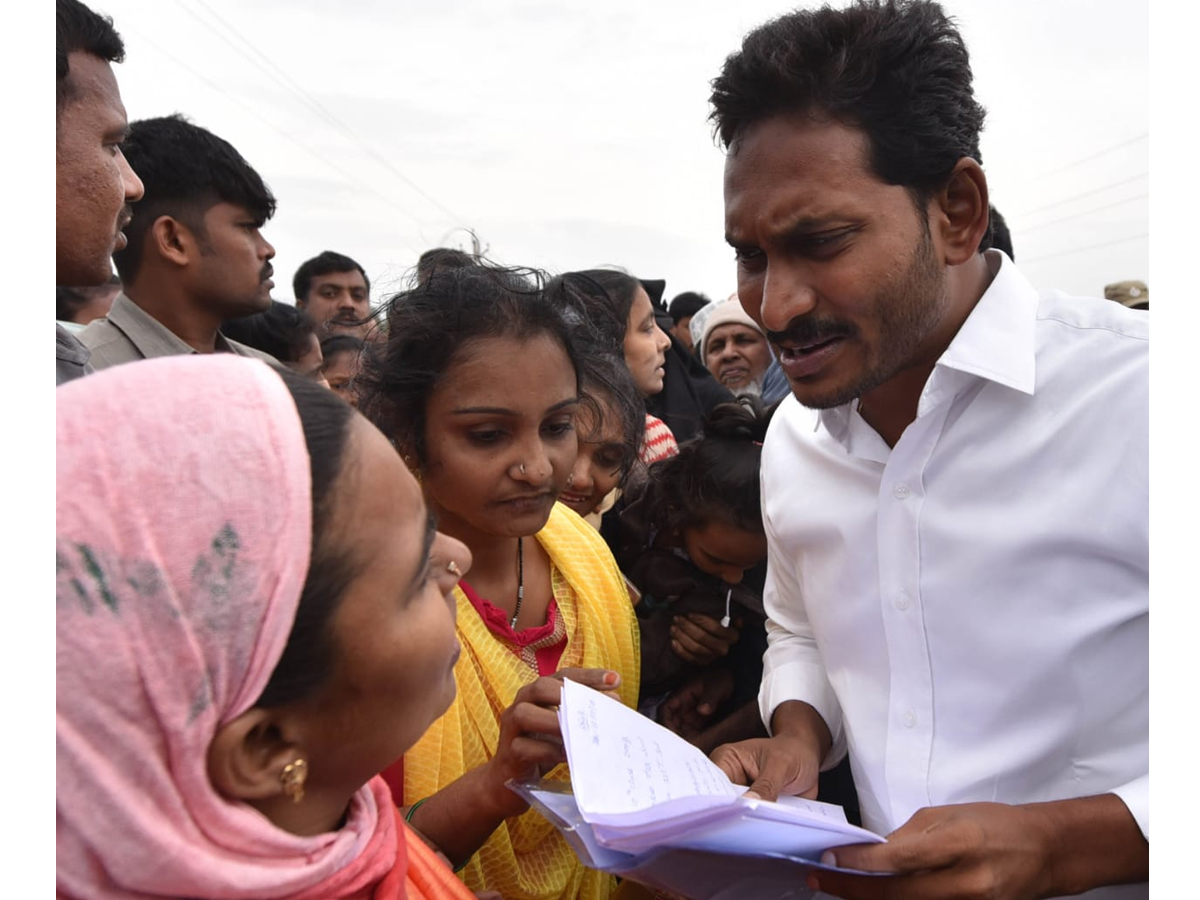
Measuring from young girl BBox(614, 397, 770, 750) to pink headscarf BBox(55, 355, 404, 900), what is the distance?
1724 mm

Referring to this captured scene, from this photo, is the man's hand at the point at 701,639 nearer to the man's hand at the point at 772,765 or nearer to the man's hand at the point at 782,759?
the man's hand at the point at 782,759

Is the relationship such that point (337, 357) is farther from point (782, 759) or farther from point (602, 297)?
point (782, 759)

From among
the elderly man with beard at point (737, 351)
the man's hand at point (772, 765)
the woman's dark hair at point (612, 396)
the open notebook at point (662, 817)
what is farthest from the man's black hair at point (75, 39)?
the elderly man with beard at point (737, 351)

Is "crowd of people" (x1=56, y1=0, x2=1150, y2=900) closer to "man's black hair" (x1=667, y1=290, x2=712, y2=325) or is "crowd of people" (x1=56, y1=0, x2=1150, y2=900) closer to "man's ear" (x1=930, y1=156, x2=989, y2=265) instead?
"man's ear" (x1=930, y1=156, x2=989, y2=265)

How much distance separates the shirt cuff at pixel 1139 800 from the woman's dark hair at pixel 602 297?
1576mm

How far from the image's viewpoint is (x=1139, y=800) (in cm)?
140

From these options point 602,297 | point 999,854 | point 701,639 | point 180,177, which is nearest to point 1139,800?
point 999,854

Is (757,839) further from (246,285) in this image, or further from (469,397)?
(246,285)

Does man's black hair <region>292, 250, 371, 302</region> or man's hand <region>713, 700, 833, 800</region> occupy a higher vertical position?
man's black hair <region>292, 250, 371, 302</region>

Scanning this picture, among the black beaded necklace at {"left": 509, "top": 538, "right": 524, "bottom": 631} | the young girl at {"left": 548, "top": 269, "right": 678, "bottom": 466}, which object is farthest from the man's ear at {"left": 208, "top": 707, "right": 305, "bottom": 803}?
the young girl at {"left": 548, "top": 269, "right": 678, "bottom": 466}

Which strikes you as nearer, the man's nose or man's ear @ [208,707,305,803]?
man's ear @ [208,707,305,803]

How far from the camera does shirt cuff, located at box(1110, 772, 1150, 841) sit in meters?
1.39

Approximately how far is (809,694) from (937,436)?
2.21 ft
